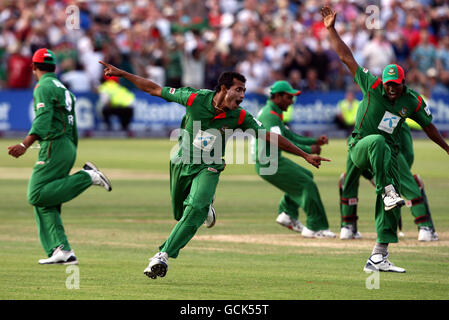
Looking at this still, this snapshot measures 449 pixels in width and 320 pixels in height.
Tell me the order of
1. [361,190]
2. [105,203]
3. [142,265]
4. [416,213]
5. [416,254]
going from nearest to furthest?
1. [142,265]
2. [416,254]
3. [416,213]
4. [105,203]
5. [361,190]

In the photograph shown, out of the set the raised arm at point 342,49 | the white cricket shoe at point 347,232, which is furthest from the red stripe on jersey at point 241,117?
the white cricket shoe at point 347,232

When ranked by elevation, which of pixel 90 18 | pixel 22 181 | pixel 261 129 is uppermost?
pixel 90 18

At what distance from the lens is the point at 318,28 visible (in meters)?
35.3

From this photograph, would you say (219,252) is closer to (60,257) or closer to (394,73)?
(60,257)

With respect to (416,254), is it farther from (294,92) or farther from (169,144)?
(169,144)

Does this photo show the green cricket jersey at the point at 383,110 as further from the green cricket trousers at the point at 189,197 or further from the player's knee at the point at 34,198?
the player's knee at the point at 34,198

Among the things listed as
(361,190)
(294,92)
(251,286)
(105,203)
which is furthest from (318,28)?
(251,286)

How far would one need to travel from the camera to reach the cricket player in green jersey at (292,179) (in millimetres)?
14086

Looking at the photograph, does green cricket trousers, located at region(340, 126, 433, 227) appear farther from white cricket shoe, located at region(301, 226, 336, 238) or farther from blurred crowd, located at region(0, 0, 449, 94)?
blurred crowd, located at region(0, 0, 449, 94)

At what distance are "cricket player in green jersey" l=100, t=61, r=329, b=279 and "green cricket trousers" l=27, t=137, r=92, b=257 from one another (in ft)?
5.18

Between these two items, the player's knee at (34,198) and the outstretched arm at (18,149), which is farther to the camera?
the player's knee at (34,198)

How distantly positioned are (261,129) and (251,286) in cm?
168

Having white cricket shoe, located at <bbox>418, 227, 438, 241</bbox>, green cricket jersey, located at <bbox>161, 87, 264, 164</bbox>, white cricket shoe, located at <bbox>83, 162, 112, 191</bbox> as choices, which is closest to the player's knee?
white cricket shoe, located at <bbox>83, 162, 112, 191</bbox>

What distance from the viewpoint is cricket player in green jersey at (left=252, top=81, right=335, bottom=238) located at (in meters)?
14.1
